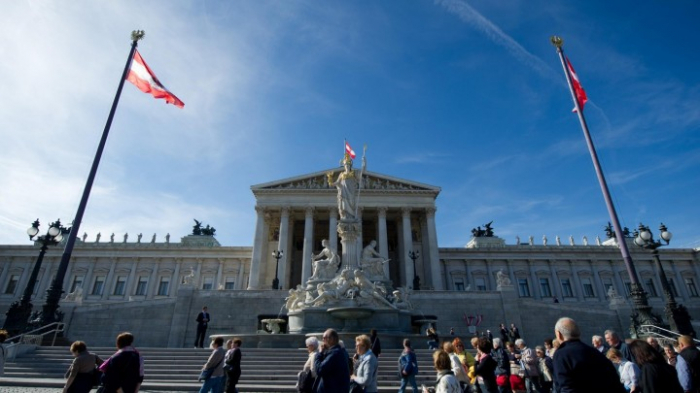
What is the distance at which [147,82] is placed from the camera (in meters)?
19.7

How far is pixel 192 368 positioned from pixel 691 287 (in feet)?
234

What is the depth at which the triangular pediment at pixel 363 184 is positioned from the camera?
1928 inches

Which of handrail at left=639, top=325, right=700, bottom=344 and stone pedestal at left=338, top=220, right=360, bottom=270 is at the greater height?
stone pedestal at left=338, top=220, right=360, bottom=270

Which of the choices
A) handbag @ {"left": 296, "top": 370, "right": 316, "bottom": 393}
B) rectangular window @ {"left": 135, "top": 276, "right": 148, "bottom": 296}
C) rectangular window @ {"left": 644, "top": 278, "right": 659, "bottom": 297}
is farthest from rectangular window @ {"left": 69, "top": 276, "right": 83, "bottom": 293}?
A: rectangular window @ {"left": 644, "top": 278, "right": 659, "bottom": 297}

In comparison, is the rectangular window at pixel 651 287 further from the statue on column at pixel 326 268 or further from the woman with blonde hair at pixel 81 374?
the woman with blonde hair at pixel 81 374

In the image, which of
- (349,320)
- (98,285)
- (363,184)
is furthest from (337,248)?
(98,285)

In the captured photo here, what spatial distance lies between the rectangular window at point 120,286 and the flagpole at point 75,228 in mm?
41895

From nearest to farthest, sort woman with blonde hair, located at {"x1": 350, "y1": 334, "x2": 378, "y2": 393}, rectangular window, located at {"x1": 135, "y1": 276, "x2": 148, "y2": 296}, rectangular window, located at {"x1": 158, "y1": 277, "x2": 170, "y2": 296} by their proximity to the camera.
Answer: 1. woman with blonde hair, located at {"x1": 350, "y1": 334, "x2": 378, "y2": 393}
2. rectangular window, located at {"x1": 135, "y1": 276, "x2": 148, "y2": 296}
3. rectangular window, located at {"x1": 158, "y1": 277, "x2": 170, "y2": 296}

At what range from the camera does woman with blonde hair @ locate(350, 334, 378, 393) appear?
16.5ft

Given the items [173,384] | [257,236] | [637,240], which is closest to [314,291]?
[173,384]

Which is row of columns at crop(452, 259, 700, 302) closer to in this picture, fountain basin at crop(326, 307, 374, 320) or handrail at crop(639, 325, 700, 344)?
handrail at crop(639, 325, 700, 344)

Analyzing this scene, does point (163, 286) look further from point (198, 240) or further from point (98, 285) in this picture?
point (198, 240)

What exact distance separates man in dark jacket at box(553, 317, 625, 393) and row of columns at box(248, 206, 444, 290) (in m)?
39.9

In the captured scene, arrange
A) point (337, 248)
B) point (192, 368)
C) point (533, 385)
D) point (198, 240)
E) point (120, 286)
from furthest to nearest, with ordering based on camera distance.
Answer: point (198, 240)
point (120, 286)
point (337, 248)
point (192, 368)
point (533, 385)
